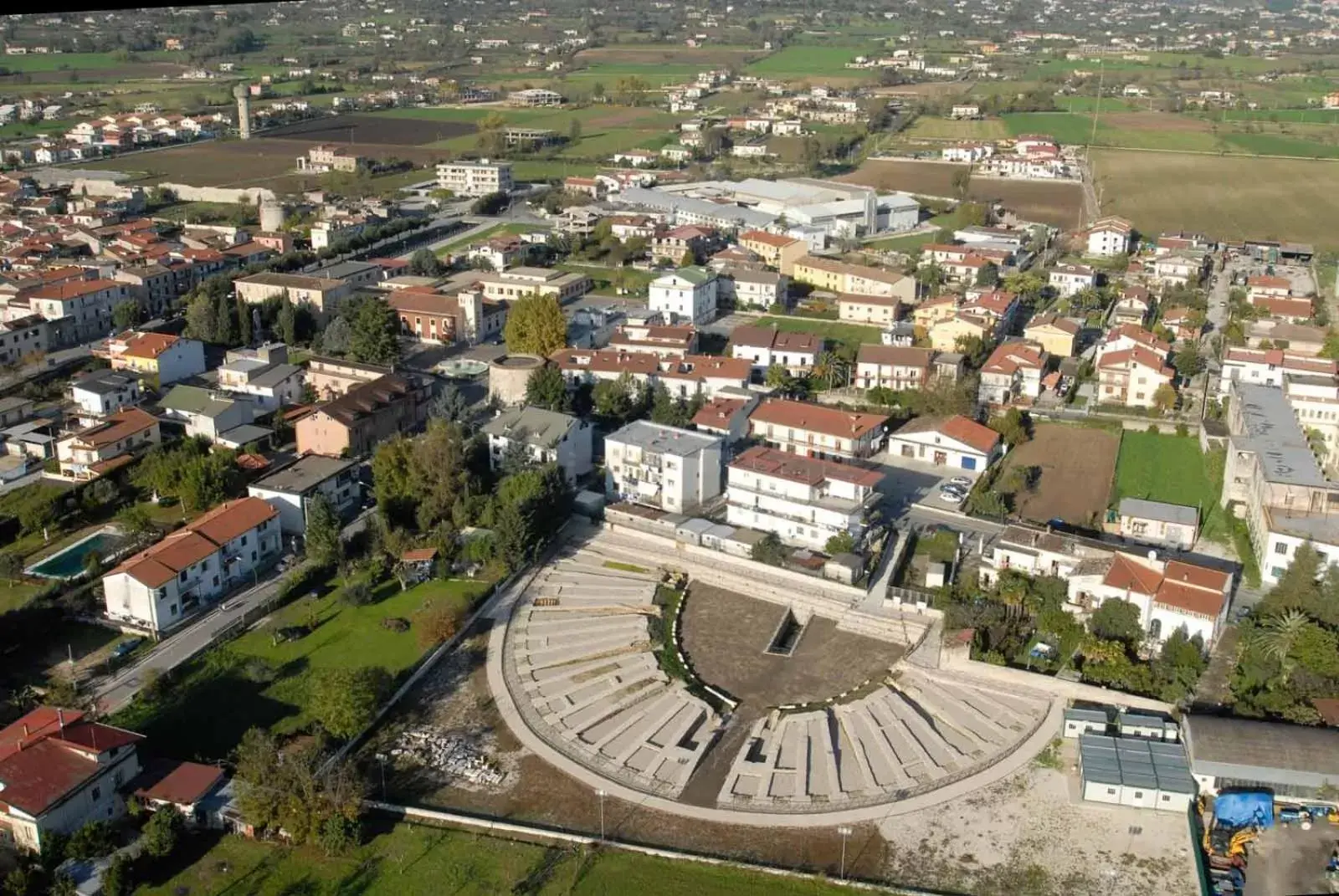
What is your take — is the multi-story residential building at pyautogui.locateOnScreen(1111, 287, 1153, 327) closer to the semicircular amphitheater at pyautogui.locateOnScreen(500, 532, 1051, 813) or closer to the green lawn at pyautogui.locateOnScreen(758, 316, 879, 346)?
the green lawn at pyautogui.locateOnScreen(758, 316, 879, 346)

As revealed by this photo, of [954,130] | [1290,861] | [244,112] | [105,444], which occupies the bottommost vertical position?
[1290,861]

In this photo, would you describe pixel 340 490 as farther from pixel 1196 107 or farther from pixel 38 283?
pixel 1196 107

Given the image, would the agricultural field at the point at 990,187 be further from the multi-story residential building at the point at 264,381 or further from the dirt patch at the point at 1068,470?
the multi-story residential building at the point at 264,381

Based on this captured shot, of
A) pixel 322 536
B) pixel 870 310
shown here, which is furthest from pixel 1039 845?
pixel 870 310

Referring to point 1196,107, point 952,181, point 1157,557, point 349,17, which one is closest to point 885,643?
point 1157,557

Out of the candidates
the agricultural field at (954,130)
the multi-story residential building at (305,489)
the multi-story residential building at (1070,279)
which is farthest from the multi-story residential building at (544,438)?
the agricultural field at (954,130)

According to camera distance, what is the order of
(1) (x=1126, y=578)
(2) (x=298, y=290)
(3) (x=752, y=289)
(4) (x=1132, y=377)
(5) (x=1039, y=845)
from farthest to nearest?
(3) (x=752, y=289) < (2) (x=298, y=290) < (4) (x=1132, y=377) < (1) (x=1126, y=578) < (5) (x=1039, y=845)

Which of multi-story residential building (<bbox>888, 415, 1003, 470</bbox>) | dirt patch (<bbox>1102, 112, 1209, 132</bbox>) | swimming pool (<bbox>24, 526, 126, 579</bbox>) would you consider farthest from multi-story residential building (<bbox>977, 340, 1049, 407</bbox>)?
→ dirt patch (<bbox>1102, 112, 1209, 132</bbox>)

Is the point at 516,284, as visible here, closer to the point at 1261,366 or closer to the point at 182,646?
the point at 182,646
